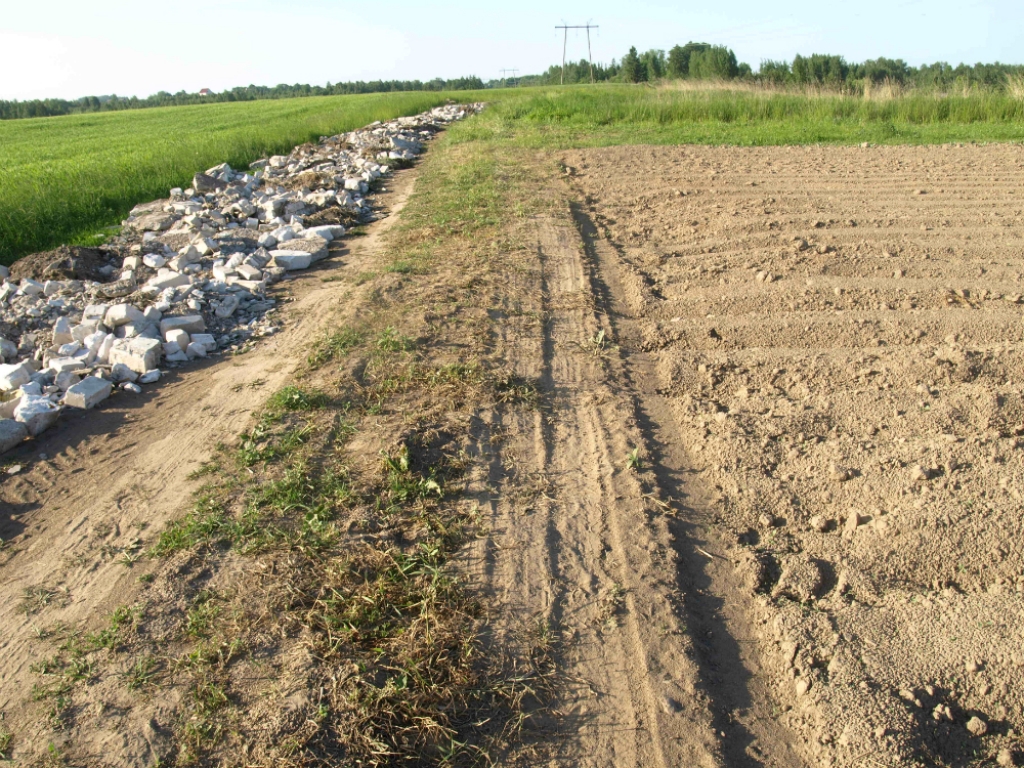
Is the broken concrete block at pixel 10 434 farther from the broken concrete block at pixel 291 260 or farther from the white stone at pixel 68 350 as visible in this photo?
the broken concrete block at pixel 291 260

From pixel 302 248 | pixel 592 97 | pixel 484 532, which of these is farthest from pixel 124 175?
pixel 592 97

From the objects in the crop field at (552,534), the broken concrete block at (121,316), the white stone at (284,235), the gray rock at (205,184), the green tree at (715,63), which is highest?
the green tree at (715,63)

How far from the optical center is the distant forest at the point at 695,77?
21.5m

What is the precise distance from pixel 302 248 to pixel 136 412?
11.8ft

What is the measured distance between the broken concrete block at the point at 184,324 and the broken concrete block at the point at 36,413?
129cm

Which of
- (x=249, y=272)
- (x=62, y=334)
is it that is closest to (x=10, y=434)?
(x=62, y=334)

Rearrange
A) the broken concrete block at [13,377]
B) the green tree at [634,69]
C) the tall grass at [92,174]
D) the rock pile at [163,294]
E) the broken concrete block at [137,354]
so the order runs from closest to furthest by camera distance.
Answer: the broken concrete block at [13,377], the rock pile at [163,294], the broken concrete block at [137,354], the tall grass at [92,174], the green tree at [634,69]

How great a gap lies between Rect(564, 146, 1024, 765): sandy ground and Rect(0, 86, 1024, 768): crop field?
0.02 meters

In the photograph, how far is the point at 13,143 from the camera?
70.9 feet

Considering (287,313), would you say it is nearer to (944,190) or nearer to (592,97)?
(944,190)

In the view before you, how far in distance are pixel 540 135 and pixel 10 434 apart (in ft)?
48.0

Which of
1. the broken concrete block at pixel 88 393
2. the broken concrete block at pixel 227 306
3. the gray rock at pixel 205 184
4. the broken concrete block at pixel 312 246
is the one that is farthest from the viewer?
the gray rock at pixel 205 184

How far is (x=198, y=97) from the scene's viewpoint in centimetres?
7806

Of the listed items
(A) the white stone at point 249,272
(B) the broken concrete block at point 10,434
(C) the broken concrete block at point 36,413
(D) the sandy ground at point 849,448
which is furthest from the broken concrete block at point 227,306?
(D) the sandy ground at point 849,448
